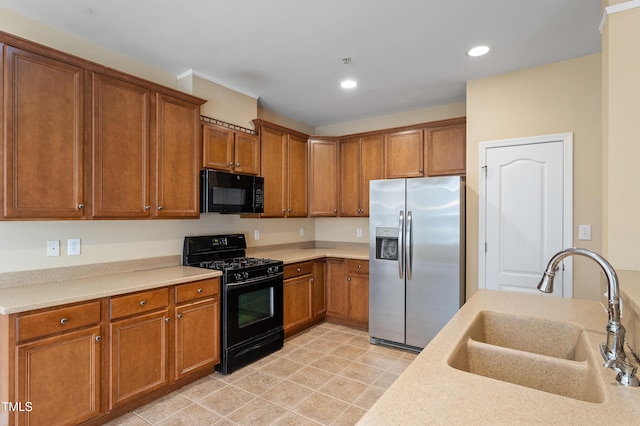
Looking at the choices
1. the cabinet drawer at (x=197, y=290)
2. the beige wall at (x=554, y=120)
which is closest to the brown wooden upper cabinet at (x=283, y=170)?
the cabinet drawer at (x=197, y=290)

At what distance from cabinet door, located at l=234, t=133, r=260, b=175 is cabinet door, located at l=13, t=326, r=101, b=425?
195 centimetres

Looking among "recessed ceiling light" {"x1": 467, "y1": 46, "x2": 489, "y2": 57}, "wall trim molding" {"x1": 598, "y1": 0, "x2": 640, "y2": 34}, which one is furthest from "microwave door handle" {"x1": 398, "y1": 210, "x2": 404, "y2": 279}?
"wall trim molding" {"x1": 598, "y1": 0, "x2": 640, "y2": 34}

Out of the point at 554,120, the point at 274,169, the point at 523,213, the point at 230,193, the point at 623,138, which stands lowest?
the point at 523,213

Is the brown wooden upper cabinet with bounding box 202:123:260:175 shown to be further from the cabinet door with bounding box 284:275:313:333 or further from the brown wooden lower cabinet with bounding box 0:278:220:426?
the cabinet door with bounding box 284:275:313:333

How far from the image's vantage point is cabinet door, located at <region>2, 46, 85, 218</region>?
1.99 meters

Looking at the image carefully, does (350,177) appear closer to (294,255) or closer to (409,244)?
(294,255)

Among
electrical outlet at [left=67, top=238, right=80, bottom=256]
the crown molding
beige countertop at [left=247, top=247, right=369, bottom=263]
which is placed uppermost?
the crown molding

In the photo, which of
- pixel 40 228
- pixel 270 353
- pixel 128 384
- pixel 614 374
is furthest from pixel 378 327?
pixel 40 228

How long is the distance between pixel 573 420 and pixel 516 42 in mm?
2764

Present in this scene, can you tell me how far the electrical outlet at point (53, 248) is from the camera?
236 centimetres

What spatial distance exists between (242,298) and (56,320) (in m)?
1.35

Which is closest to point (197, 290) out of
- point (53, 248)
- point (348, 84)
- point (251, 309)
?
point (251, 309)

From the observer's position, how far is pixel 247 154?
358 cm

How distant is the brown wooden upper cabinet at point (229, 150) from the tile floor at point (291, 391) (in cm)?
190
